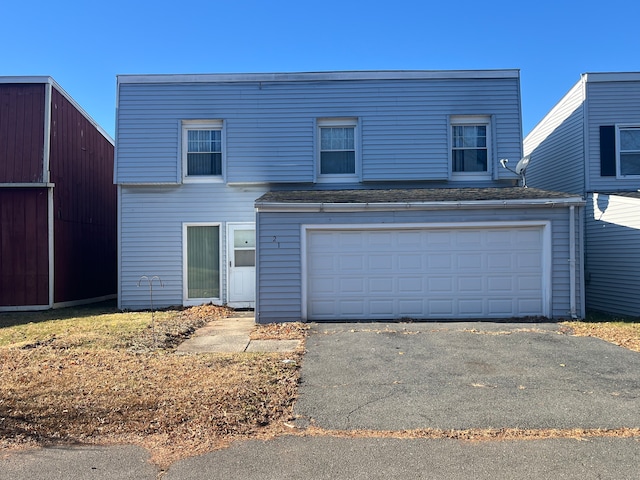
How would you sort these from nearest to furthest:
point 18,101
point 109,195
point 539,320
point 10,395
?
1. point 10,395
2. point 539,320
3. point 18,101
4. point 109,195

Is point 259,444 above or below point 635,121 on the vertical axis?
below

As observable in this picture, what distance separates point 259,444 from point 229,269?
8.84 meters

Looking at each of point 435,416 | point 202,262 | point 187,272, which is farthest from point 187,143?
point 435,416

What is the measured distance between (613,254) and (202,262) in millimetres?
11215

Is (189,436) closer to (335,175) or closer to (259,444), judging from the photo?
(259,444)

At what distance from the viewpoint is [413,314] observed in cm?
1034

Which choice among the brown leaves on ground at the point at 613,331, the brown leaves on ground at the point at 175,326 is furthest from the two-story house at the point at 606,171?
the brown leaves on ground at the point at 175,326

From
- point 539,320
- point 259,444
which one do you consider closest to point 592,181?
point 539,320

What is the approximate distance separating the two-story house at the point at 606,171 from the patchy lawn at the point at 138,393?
9631 mm

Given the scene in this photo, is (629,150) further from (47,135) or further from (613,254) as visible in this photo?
(47,135)

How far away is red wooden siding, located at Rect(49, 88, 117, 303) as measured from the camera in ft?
43.3

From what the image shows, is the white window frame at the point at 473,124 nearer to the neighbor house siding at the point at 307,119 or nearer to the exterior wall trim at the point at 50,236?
the neighbor house siding at the point at 307,119

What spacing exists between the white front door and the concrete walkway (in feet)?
7.67

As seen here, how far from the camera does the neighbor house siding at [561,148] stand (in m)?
13.5
